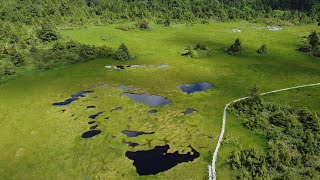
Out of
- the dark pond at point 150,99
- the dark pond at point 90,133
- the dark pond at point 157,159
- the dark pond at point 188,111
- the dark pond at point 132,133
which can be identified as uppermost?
the dark pond at point 150,99

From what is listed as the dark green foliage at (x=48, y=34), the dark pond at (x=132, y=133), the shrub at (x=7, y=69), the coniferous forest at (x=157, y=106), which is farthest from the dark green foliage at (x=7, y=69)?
the dark pond at (x=132, y=133)

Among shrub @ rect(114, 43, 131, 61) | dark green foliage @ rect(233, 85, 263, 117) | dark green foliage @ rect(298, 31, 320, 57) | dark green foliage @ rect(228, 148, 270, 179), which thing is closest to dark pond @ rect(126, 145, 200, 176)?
dark green foliage @ rect(228, 148, 270, 179)

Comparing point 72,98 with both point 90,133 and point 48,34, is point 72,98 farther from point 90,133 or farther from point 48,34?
point 48,34

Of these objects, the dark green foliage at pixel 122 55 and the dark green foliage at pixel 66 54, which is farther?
the dark green foliage at pixel 122 55

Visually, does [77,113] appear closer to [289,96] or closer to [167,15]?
[289,96]

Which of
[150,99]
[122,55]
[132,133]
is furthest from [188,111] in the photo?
[122,55]

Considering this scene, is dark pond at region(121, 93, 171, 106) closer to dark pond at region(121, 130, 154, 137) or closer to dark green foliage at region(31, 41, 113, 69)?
dark pond at region(121, 130, 154, 137)

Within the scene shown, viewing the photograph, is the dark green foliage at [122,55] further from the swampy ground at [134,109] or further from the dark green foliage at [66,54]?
the dark green foliage at [66,54]
